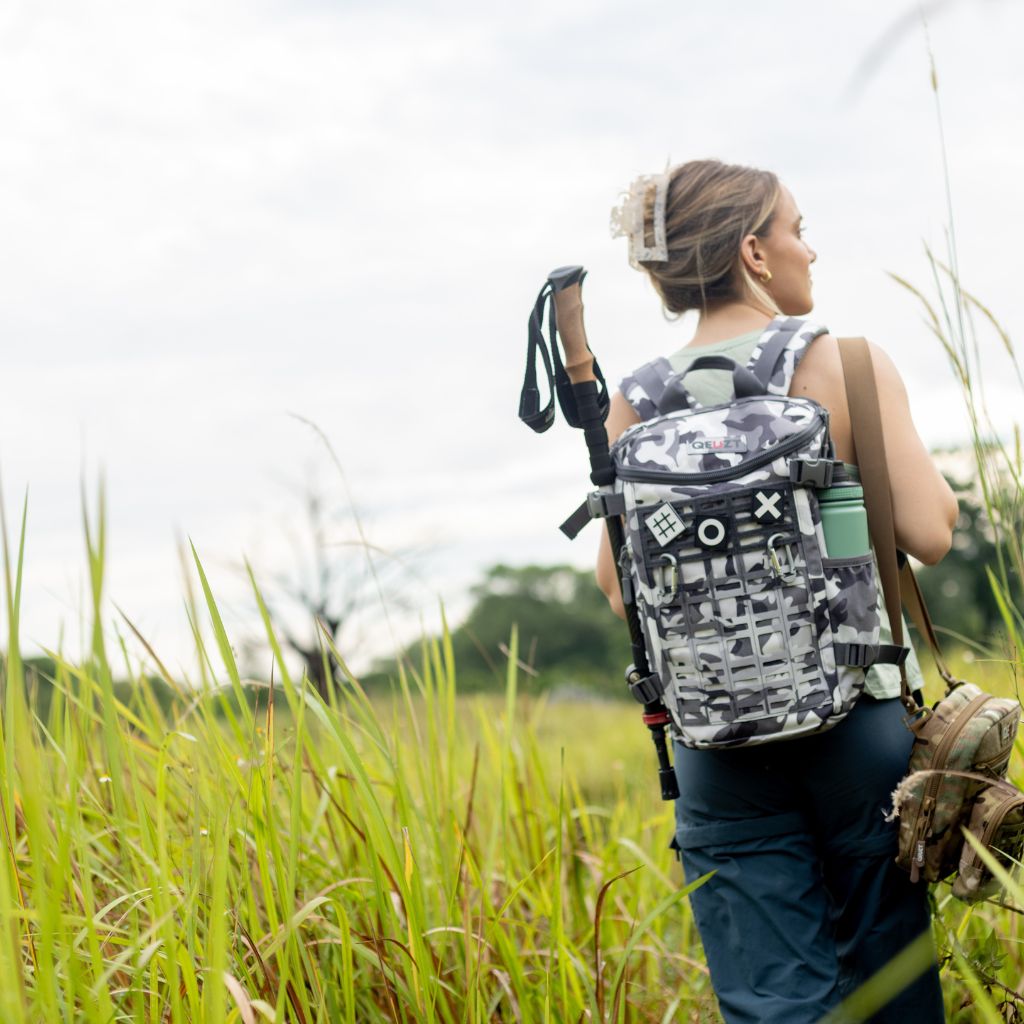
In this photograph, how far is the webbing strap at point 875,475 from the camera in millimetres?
1748

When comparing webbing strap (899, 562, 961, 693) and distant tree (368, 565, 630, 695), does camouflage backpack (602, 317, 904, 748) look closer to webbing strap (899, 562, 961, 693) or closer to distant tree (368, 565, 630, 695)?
webbing strap (899, 562, 961, 693)

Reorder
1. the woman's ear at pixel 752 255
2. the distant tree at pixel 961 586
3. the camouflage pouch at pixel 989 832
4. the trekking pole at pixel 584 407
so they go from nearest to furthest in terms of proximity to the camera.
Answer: the camouflage pouch at pixel 989 832 < the trekking pole at pixel 584 407 < the woman's ear at pixel 752 255 < the distant tree at pixel 961 586

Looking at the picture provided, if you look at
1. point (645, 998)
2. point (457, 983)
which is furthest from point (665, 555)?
point (645, 998)

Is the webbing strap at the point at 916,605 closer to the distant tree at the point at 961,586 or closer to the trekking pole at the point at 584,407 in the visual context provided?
the trekking pole at the point at 584,407

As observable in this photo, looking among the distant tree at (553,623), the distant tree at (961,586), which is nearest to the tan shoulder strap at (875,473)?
the distant tree at (961,586)

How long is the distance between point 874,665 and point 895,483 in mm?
289

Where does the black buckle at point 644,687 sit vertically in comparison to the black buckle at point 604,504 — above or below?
below

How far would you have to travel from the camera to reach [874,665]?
1.74m

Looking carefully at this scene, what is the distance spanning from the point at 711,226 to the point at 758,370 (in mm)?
313

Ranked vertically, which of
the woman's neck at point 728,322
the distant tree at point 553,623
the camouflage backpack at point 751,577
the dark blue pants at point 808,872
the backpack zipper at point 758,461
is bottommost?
the distant tree at point 553,623

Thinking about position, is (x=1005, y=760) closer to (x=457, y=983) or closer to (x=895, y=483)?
(x=895, y=483)

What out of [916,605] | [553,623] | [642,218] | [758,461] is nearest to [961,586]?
[553,623]

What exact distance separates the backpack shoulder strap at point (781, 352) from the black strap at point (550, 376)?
10.6 inches

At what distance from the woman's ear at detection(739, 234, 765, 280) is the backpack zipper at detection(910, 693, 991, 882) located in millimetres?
796
